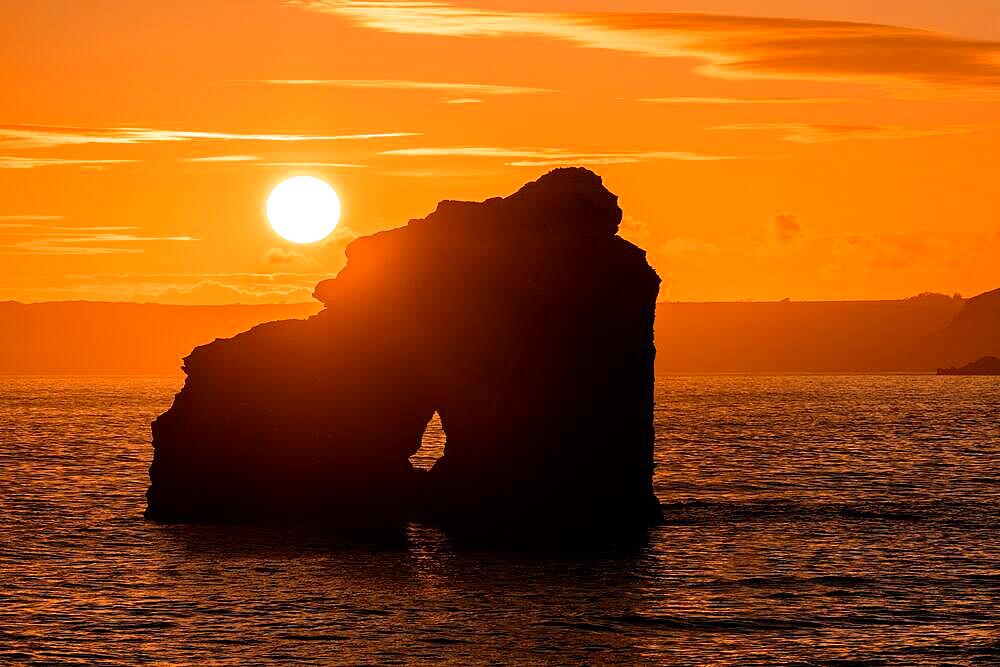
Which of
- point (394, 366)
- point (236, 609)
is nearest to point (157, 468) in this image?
point (394, 366)

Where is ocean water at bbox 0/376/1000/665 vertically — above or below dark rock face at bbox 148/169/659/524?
below

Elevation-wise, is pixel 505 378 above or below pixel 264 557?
above

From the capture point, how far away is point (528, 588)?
4519 centimetres

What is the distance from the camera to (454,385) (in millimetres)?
59281

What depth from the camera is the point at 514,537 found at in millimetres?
55875

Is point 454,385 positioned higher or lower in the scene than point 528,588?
higher

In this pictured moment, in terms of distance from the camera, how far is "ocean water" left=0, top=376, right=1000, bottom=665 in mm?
37625

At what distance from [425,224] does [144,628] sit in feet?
87.8

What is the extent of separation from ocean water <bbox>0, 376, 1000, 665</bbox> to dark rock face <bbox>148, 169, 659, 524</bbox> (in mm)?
2323

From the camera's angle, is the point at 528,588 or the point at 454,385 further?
the point at 454,385

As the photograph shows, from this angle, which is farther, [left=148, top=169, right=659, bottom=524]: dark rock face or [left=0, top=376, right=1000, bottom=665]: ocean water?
[left=148, top=169, right=659, bottom=524]: dark rock face

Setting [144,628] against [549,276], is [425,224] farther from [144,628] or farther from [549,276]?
[144,628]

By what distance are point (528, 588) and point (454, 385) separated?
15330 mm

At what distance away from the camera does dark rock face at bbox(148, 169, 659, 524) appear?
57875 millimetres
